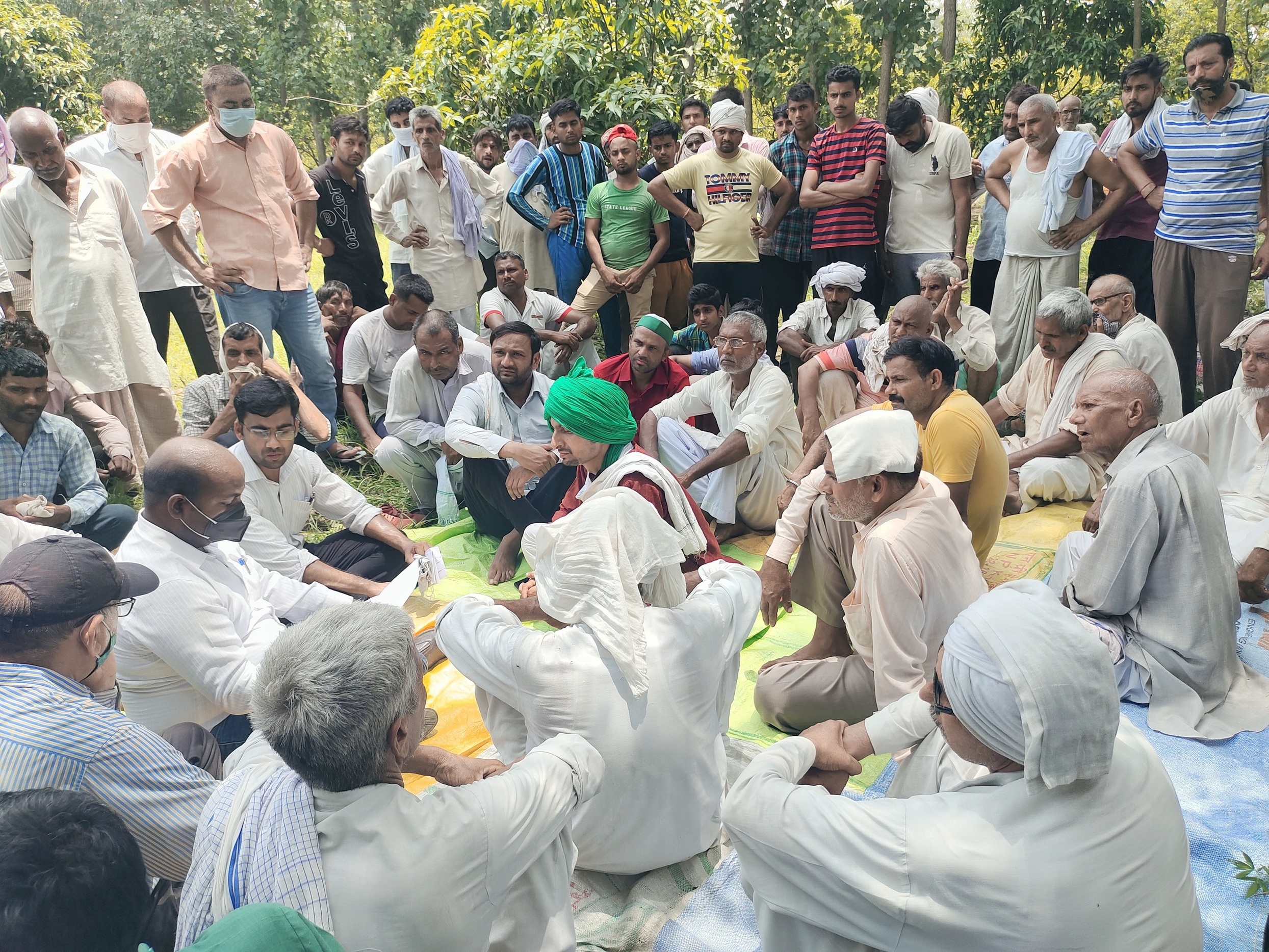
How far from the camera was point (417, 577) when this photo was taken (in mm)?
3691

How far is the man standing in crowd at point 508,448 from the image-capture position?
4734mm

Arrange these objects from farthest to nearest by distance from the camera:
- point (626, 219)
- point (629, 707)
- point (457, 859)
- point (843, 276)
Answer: point (626, 219) → point (843, 276) → point (629, 707) → point (457, 859)

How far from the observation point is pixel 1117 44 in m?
11.6

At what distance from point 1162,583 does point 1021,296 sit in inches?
148

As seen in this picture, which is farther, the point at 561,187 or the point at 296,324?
the point at 561,187

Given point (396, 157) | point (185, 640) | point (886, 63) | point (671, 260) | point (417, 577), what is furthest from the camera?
point (886, 63)

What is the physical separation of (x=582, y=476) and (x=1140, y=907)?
273 cm

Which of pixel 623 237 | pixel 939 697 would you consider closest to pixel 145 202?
pixel 623 237

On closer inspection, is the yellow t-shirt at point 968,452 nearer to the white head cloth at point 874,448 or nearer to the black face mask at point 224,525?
the white head cloth at point 874,448

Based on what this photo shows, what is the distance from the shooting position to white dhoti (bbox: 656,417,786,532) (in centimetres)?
504

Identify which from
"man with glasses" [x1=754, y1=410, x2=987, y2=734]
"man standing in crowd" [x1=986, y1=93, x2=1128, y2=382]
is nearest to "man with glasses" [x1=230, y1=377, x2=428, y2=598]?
"man with glasses" [x1=754, y1=410, x2=987, y2=734]

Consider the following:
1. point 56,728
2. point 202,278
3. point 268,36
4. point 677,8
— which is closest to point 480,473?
point 202,278

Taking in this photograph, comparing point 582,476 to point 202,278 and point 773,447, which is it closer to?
point 773,447

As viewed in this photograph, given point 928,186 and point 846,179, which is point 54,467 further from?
point 928,186
